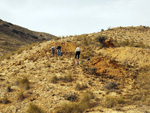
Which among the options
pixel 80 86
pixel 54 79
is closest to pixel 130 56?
pixel 80 86

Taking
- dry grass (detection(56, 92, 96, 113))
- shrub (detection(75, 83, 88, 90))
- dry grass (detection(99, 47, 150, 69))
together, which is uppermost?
dry grass (detection(99, 47, 150, 69))

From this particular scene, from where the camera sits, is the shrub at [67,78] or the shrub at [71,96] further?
the shrub at [67,78]

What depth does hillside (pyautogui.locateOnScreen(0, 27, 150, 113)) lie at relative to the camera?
6137 mm

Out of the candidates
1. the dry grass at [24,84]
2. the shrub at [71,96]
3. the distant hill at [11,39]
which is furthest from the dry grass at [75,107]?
the distant hill at [11,39]

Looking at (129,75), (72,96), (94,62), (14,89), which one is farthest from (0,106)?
(129,75)

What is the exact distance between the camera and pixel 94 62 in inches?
432

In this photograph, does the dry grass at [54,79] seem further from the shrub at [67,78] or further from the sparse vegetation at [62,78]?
the shrub at [67,78]

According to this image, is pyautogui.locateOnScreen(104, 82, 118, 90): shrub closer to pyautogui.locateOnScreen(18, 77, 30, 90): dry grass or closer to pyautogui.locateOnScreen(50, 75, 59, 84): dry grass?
pyautogui.locateOnScreen(50, 75, 59, 84): dry grass

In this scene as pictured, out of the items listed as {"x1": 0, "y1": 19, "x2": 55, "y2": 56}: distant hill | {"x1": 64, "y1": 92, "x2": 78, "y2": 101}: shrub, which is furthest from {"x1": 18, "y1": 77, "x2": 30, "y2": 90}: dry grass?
{"x1": 0, "y1": 19, "x2": 55, "y2": 56}: distant hill

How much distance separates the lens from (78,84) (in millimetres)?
8008

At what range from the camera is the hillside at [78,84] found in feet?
20.1

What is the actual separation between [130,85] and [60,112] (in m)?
4.67

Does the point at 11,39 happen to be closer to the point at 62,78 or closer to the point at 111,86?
the point at 62,78

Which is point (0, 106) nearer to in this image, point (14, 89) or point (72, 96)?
point (14, 89)
